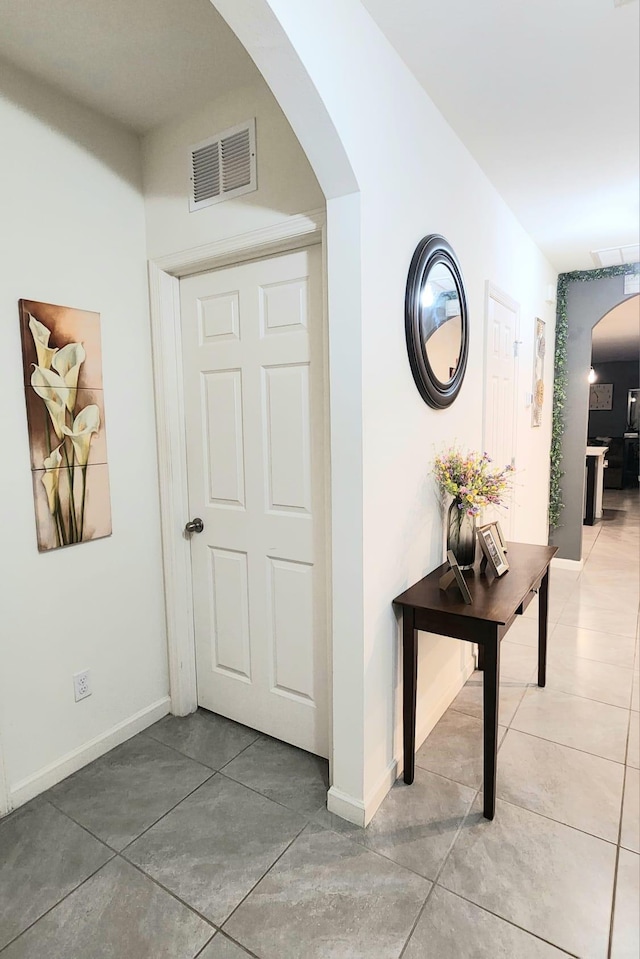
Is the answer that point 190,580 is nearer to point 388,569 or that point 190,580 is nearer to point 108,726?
point 108,726

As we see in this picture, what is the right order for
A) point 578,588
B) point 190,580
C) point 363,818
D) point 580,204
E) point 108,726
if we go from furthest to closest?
1. point 578,588
2. point 580,204
3. point 190,580
4. point 108,726
5. point 363,818

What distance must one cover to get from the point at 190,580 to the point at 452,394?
1449mm

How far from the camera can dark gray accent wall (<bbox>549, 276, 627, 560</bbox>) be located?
433 cm

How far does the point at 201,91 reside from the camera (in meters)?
1.96

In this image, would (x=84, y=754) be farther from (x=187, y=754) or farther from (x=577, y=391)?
(x=577, y=391)

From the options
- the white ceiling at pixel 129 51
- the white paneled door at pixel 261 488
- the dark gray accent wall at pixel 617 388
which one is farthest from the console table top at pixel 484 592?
the dark gray accent wall at pixel 617 388

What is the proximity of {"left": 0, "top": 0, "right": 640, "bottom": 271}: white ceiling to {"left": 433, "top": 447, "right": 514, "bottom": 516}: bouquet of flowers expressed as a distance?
4.54 feet

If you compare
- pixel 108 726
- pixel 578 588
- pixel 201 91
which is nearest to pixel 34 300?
pixel 201 91

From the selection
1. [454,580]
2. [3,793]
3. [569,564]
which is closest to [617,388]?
[569,564]

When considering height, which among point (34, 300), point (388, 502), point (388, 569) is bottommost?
point (388, 569)

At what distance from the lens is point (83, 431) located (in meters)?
2.04

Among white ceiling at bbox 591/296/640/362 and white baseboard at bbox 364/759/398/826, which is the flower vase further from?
white ceiling at bbox 591/296/640/362

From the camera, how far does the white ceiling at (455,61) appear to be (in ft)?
5.16

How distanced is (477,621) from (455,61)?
1891 mm
